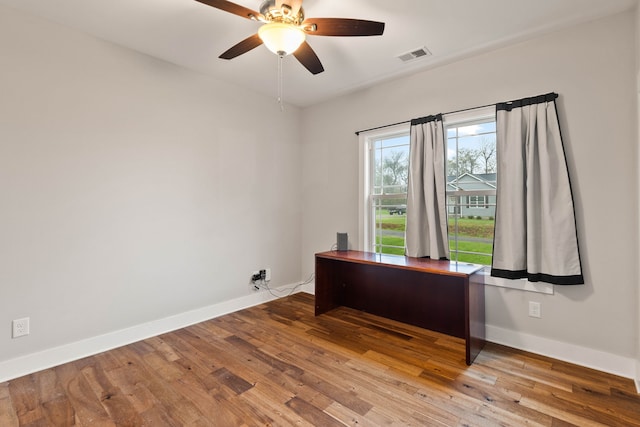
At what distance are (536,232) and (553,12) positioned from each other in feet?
5.27

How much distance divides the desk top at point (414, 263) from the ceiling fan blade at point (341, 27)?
1779 mm

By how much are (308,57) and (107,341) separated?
281 cm

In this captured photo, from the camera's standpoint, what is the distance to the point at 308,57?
2.22m

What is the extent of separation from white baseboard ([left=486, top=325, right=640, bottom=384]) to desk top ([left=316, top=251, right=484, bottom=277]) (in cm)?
62

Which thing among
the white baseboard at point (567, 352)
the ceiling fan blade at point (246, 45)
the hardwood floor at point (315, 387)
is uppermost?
the ceiling fan blade at point (246, 45)

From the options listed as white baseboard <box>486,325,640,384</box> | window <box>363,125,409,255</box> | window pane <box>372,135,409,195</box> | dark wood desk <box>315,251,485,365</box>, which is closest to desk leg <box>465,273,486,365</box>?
dark wood desk <box>315,251,485,365</box>

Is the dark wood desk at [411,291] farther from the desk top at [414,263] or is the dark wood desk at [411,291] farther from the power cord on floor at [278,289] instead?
the power cord on floor at [278,289]

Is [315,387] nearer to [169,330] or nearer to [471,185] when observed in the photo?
[169,330]

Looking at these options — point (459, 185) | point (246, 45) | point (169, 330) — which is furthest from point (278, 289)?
point (246, 45)

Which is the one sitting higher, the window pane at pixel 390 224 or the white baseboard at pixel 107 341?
the window pane at pixel 390 224

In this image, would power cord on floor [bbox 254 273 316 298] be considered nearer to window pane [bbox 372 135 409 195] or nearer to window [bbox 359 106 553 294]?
window [bbox 359 106 553 294]

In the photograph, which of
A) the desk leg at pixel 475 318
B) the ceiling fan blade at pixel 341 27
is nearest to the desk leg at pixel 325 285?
the desk leg at pixel 475 318

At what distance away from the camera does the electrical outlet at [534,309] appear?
2.47 meters

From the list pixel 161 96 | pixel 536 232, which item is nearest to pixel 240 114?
pixel 161 96
